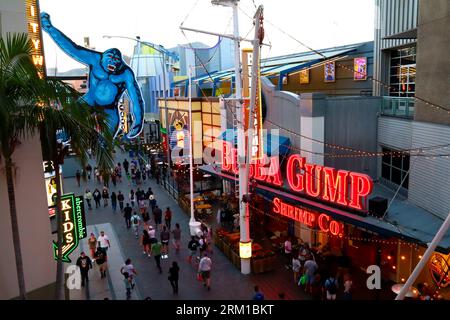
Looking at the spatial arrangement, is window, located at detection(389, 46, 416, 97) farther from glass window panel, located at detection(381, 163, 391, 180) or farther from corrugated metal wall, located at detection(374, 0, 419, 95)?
glass window panel, located at detection(381, 163, 391, 180)

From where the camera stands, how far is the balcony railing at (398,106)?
1577cm

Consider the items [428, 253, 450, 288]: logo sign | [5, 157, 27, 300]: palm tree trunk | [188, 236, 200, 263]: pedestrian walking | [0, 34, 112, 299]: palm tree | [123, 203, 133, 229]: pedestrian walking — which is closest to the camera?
[0, 34, 112, 299]: palm tree

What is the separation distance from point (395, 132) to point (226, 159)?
27.0 feet

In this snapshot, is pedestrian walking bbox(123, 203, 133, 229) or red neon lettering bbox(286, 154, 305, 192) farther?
pedestrian walking bbox(123, 203, 133, 229)

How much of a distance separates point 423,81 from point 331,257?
7.55 metres

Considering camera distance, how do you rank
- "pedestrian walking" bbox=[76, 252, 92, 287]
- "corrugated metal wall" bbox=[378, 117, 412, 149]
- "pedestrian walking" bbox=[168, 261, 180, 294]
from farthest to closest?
"corrugated metal wall" bbox=[378, 117, 412, 149], "pedestrian walking" bbox=[76, 252, 92, 287], "pedestrian walking" bbox=[168, 261, 180, 294]

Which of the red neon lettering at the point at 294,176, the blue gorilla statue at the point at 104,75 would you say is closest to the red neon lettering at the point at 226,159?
the red neon lettering at the point at 294,176

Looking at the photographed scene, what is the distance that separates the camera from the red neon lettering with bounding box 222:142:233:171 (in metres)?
20.8

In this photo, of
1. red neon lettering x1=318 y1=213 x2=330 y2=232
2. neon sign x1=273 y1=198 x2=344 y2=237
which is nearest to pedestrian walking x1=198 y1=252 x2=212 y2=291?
neon sign x1=273 y1=198 x2=344 y2=237

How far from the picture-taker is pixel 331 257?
16.7 metres

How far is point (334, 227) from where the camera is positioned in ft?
49.0

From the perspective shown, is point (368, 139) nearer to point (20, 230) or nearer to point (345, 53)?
point (345, 53)

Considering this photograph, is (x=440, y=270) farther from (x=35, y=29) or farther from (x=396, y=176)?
(x=35, y=29)

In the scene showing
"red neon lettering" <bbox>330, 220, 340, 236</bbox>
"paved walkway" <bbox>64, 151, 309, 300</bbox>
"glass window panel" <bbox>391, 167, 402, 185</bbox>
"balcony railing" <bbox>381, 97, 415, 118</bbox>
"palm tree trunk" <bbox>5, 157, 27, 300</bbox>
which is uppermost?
"balcony railing" <bbox>381, 97, 415, 118</bbox>
